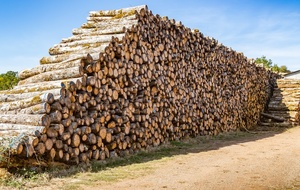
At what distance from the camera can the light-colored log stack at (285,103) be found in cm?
1758

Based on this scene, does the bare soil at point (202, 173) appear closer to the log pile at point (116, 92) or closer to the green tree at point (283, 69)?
the log pile at point (116, 92)

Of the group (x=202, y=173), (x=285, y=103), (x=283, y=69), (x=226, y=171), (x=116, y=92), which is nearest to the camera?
(x=202, y=173)

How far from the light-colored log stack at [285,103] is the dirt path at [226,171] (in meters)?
8.70

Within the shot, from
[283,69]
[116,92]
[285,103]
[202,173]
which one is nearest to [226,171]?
[202,173]

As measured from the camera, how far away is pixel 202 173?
21.2 feet

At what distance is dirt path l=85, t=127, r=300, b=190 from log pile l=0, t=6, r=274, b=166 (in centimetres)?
145

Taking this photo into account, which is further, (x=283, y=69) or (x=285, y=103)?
(x=283, y=69)

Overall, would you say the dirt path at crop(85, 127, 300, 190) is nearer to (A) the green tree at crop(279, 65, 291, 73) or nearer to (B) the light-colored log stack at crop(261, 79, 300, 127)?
(B) the light-colored log stack at crop(261, 79, 300, 127)

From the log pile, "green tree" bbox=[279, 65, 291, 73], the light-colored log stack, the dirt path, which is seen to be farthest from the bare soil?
"green tree" bbox=[279, 65, 291, 73]

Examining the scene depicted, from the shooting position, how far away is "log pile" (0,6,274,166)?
6578mm

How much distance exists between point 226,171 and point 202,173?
508mm

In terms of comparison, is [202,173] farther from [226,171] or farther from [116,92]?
[116,92]

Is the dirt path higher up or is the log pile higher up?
the log pile

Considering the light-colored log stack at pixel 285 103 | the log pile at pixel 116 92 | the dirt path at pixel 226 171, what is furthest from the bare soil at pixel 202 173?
the light-colored log stack at pixel 285 103
